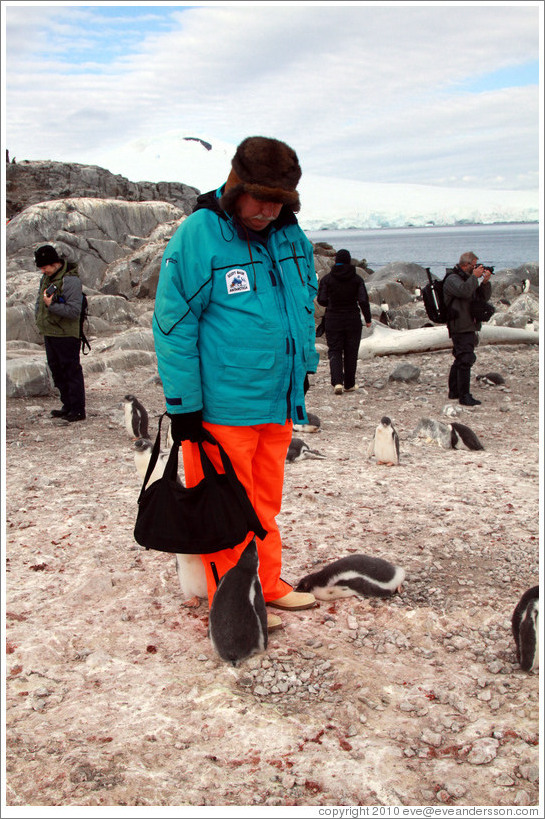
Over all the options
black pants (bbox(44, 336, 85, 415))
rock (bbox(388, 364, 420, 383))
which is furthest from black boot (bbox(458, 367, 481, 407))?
black pants (bbox(44, 336, 85, 415))

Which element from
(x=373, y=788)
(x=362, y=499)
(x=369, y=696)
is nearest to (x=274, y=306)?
(x=369, y=696)

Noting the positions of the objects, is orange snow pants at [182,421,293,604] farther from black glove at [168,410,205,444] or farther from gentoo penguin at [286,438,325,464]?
gentoo penguin at [286,438,325,464]

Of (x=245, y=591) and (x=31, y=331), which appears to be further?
(x=31, y=331)

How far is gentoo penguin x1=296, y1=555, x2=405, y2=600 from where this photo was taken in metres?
3.56

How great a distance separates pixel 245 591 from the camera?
2.98 metres

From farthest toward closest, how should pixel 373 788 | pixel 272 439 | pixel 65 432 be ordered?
pixel 65 432
pixel 272 439
pixel 373 788

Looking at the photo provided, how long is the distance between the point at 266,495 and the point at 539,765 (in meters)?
1.58

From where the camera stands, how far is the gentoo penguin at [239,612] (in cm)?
298

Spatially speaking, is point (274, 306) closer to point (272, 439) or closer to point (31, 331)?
point (272, 439)

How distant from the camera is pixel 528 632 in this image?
115 inches

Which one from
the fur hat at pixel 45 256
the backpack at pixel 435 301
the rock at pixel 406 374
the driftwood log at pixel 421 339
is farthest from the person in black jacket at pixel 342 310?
the fur hat at pixel 45 256

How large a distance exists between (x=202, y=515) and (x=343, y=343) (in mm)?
6612

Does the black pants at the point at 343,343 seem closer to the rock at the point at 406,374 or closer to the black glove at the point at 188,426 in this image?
the rock at the point at 406,374

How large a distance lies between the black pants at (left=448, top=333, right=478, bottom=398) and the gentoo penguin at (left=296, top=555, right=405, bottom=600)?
519 centimetres
